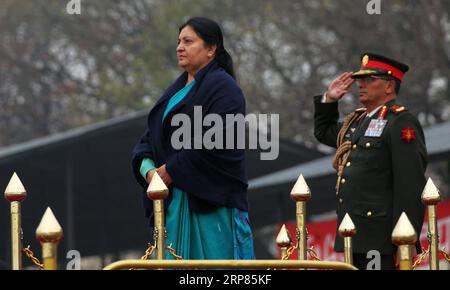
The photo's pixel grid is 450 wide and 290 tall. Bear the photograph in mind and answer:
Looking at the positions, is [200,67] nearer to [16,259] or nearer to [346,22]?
[16,259]

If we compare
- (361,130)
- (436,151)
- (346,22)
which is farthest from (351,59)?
(361,130)

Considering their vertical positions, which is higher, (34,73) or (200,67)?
(34,73)

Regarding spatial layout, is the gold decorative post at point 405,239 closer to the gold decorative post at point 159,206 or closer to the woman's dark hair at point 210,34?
the gold decorative post at point 159,206

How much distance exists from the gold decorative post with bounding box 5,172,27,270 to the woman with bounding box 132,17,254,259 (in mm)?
1156

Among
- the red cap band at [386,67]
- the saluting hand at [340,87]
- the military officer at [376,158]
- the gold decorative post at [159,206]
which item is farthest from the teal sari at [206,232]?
the red cap band at [386,67]

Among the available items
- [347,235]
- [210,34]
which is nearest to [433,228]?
[347,235]

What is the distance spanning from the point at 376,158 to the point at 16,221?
101 inches

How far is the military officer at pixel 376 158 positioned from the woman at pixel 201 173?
80 cm

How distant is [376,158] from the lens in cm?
818

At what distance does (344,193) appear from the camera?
8.26m

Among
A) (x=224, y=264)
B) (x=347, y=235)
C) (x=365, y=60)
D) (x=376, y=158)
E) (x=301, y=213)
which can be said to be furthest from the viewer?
(x=365, y=60)

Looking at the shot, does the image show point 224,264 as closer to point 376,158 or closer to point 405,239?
point 405,239

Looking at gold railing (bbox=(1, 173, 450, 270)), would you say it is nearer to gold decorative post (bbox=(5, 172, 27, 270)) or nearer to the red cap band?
gold decorative post (bbox=(5, 172, 27, 270))

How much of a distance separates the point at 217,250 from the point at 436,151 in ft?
25.5
